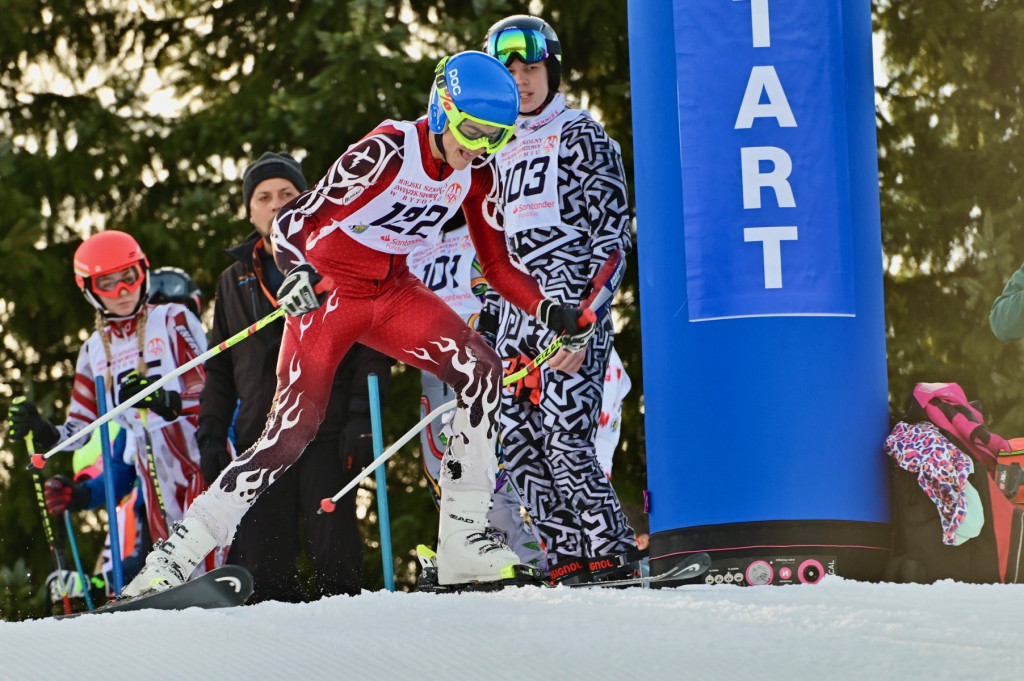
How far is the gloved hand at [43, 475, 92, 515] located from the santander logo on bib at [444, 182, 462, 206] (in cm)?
347

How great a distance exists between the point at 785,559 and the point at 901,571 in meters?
0.48

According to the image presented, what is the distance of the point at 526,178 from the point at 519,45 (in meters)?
0.51

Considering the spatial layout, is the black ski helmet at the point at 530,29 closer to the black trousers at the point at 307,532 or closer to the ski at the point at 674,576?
the black trousers at the point at 307,532

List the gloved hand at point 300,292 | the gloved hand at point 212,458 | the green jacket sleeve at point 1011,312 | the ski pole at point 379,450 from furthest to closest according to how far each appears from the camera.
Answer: the gloved hand at point 212,458
the ski pole at point 379,450
the green jacket sleeve at point 1011,312
the gloved hand at point 300,292

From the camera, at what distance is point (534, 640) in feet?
14.0

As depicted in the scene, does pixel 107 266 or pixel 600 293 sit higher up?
pixel 107 266

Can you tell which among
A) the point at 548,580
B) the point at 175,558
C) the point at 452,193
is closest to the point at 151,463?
the point at 548,580

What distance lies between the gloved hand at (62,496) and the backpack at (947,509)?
4.00 m

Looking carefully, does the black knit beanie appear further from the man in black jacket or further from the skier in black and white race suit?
the skier in black and white race suit

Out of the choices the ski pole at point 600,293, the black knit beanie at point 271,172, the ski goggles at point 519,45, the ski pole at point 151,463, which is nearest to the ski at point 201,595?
the ski pole at point 600,293

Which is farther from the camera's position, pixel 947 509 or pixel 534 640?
pixel 947 509

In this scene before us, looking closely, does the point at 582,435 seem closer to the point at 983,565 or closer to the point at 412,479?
the point at 983,565

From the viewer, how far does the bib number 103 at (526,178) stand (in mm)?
6559

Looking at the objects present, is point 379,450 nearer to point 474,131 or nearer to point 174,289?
point 474,131
